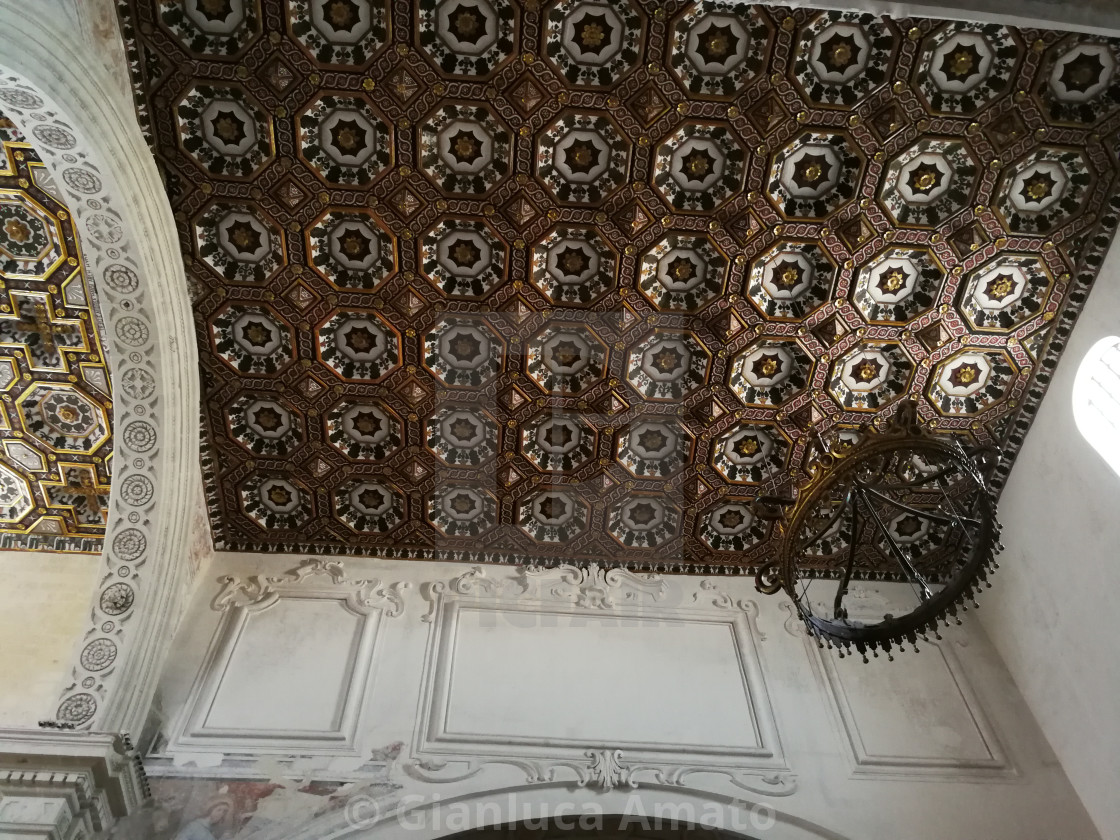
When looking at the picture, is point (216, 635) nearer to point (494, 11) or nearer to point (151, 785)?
point (151, 785)

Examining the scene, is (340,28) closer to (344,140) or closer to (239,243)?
(344,140)

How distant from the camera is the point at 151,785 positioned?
572cm

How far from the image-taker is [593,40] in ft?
17.8

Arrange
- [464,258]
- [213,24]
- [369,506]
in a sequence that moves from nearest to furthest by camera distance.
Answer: [213,24]
[464,258]
[369,506]

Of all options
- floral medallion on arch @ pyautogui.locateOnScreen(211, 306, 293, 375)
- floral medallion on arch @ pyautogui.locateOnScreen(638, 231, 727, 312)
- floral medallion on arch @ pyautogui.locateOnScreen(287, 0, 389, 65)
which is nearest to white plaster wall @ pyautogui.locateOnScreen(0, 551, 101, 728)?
floral medallion on arch @ pyautogui.locateOnScreen(211, 306, 293, 375)

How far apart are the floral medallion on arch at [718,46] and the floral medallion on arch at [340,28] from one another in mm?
2027

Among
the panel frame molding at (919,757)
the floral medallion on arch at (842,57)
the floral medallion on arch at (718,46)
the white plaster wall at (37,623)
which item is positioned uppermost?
the floral medallion on arch at (718,46)

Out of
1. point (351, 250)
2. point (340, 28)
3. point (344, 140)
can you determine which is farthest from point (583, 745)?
point (340, 28)

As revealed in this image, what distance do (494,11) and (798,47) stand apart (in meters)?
2.08

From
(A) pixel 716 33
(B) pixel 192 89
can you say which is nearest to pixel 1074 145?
(A) pixel 716 33

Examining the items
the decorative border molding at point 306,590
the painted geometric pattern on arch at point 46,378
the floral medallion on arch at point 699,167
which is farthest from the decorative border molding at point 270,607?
the floral medallion on arch at point 699,167

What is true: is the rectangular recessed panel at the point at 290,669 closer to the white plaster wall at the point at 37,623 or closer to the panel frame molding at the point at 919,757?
the white plaster wall at the point at 37,623

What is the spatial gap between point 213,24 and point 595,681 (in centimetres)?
572

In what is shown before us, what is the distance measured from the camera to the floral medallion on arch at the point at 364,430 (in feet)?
23.0
